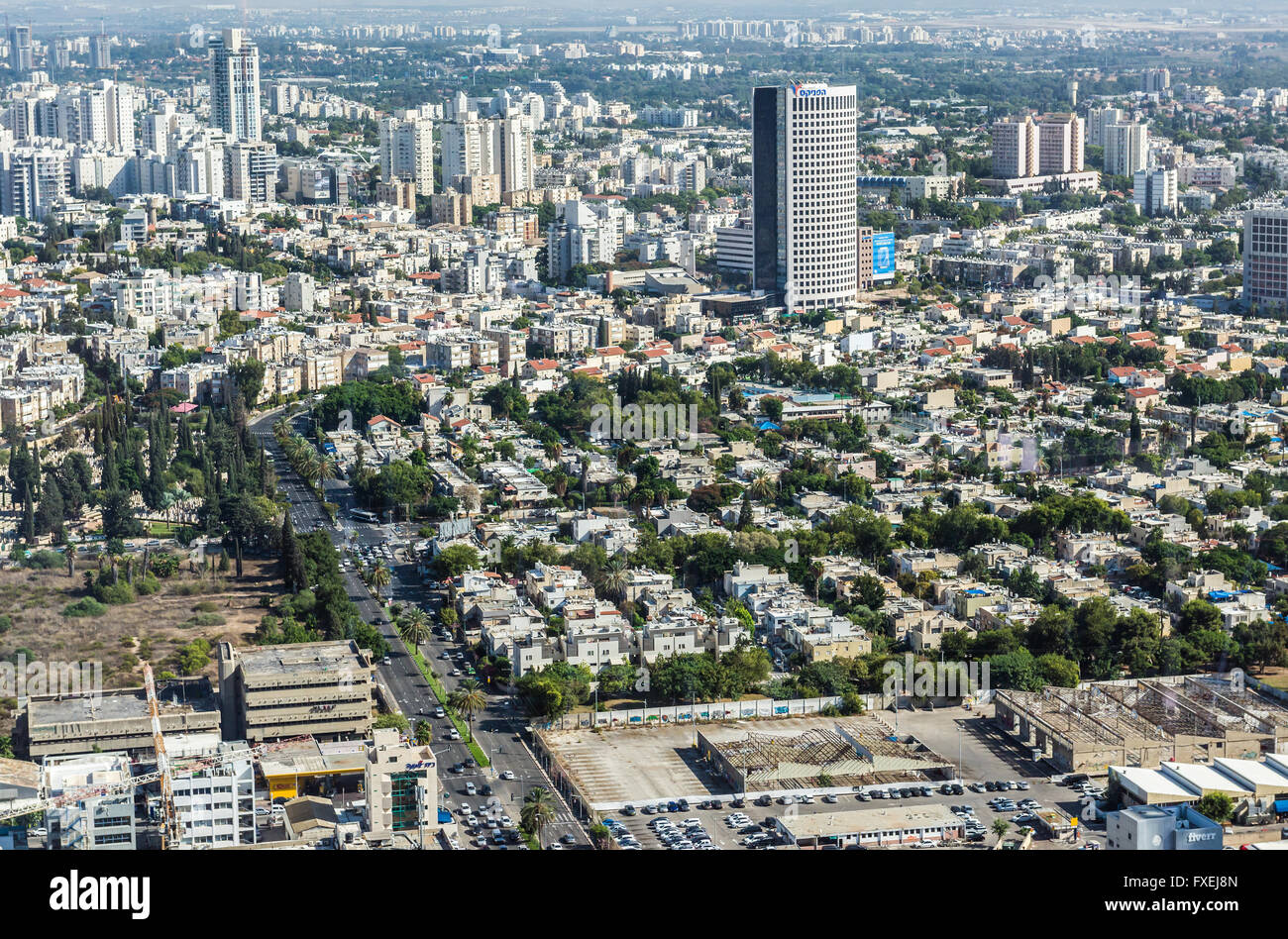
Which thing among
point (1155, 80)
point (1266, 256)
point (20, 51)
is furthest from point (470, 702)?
point (1155, 80)

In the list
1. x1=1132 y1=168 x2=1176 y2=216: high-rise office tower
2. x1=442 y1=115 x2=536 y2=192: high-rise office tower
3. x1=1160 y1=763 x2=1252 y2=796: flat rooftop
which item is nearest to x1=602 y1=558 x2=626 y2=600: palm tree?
x1=1160 y1=763 x2=1252 y2=796: flat rooftop

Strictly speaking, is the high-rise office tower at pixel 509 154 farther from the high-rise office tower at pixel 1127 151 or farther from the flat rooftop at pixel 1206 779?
the flat rooftop at pixel 1206 779

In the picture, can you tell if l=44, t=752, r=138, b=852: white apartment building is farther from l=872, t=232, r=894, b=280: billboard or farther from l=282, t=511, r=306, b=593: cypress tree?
l=872, t=232, r=894, b=280: billboard

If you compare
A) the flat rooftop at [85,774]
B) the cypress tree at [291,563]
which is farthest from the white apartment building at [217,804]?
the cypress tree at [291,563]

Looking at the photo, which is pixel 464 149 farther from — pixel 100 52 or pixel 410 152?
pixel 100 52
